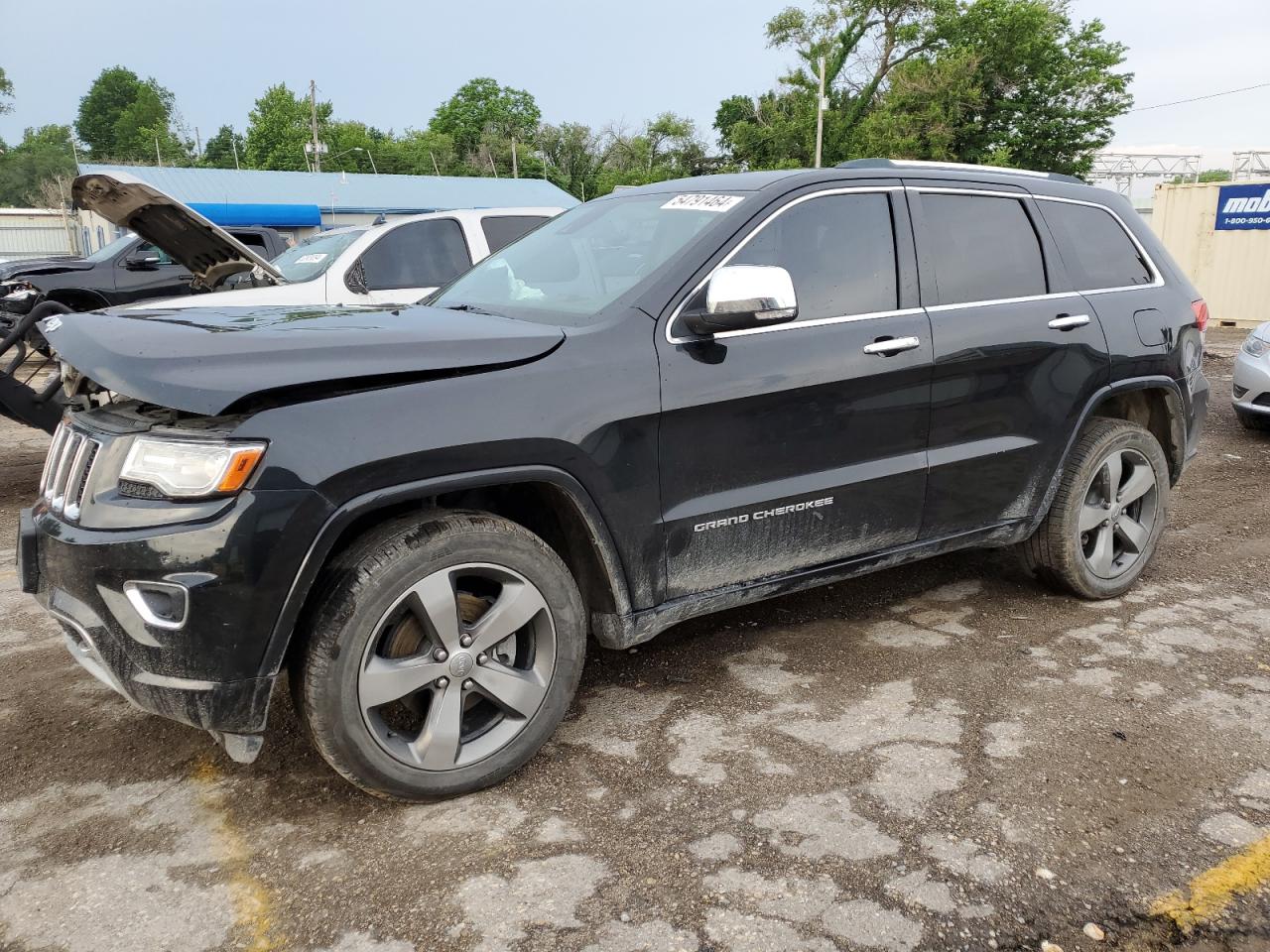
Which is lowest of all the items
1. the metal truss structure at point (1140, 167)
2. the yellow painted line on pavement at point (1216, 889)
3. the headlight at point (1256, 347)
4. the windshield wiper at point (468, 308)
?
the yellow painted line on pavement at point (1216, 889)

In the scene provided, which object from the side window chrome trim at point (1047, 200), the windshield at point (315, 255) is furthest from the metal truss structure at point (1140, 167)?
the side window chrome trim at point (1047, 200)

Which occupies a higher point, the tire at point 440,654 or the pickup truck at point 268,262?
the pickup truck at point 268,262

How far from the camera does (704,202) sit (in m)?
3.52

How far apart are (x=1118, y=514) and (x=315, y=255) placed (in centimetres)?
611

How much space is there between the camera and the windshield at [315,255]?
24.9 feet

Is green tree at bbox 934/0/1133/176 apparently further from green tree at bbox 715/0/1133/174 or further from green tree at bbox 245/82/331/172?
green tree at bbox 245/82/331/172

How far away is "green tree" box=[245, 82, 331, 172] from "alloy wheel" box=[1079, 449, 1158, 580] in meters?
89.3

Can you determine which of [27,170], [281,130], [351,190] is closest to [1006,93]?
[351,190]

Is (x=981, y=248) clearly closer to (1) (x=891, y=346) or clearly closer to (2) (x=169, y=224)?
(1) (x=891, y=346)

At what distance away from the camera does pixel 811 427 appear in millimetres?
3350

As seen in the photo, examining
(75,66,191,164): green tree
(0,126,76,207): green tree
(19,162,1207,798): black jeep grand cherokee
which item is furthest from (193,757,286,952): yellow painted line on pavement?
(75,66,191,164): green tree

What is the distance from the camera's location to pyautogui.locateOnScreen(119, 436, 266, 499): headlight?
2.42 m

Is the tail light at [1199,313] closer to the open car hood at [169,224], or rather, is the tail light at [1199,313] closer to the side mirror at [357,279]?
the open car hood at [169,224]

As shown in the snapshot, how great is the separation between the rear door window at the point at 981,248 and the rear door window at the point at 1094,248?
0.17m
